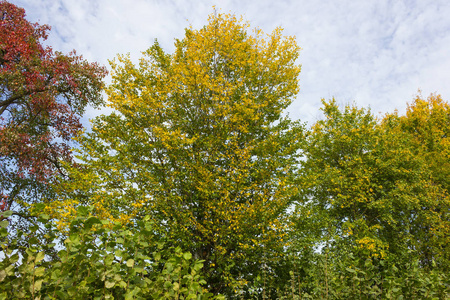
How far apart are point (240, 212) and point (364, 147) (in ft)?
38.9

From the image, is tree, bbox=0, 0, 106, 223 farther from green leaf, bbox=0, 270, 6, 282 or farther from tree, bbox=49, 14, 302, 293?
green leaf, bbox=0, 270, 6, 282

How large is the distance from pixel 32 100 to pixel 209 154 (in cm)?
693

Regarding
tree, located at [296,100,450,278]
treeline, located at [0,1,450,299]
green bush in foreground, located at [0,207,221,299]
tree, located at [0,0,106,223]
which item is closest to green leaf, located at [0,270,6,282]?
green bush in foreground, located at [0,207,221,299]

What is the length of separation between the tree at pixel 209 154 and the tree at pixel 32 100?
1.75 m

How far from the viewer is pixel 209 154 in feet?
32.4

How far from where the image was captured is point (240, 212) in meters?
8.23

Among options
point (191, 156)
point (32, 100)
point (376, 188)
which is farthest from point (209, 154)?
point (376, 188)

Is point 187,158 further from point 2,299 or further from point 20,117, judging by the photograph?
point 2,299

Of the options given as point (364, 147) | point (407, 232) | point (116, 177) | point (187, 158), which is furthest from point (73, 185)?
point (407, 232)

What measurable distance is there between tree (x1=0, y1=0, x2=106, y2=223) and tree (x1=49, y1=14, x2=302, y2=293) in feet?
5.73

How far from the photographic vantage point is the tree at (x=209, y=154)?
8.58 metres

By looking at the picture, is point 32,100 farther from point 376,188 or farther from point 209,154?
point 376,188

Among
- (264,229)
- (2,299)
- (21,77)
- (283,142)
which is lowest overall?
(2,299)

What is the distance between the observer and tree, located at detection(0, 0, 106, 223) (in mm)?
10188
